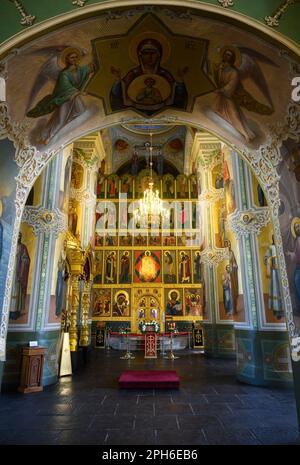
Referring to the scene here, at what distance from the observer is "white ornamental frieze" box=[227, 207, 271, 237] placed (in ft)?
28.2

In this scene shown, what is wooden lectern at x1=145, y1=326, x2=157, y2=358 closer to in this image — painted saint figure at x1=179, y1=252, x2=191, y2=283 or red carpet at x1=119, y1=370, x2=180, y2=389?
red carpet at x1=119, y1=370, x2=180, y2=389

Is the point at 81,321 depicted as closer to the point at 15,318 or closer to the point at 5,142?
the point at 15,318

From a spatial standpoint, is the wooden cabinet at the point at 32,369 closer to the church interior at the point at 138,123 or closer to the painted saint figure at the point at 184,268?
the church interior at the point at 138,123

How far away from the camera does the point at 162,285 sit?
1888 centimetres

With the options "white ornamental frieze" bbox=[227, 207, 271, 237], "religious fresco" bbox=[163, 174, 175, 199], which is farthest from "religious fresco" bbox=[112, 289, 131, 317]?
"white ornamental frieze" bbox=[227, 207, 271, 237]

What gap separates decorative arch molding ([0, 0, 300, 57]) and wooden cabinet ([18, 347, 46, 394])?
6435 mm

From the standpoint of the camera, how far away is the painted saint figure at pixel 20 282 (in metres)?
7.75

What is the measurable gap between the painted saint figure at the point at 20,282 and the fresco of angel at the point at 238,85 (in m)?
6.15

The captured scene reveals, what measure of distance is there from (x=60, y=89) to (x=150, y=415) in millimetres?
5724

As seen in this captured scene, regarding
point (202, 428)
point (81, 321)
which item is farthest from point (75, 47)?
point (81, 321)

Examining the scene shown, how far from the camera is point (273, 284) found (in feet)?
26.4

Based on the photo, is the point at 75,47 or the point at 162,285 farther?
the point at 162,285

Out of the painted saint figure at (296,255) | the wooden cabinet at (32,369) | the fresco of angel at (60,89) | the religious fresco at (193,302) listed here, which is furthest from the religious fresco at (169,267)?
the painted saint figure at (296,255)

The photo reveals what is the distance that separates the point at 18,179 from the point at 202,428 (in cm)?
484
